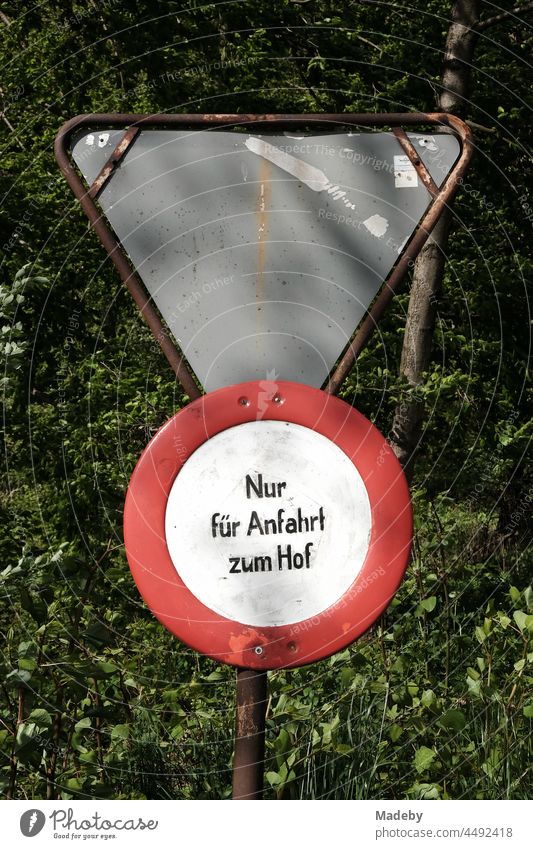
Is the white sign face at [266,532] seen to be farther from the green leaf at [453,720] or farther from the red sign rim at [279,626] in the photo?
the green leaf at [453,720]

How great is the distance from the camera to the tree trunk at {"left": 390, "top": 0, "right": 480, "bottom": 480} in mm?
3557

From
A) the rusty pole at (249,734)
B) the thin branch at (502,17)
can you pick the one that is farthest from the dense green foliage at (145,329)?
the rusty pole at (249,734)

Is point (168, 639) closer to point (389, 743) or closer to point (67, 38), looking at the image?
point (389, 743)

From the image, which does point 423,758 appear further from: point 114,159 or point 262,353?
point 114,159

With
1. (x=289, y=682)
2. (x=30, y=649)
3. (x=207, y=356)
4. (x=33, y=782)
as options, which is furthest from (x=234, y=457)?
(x=289, y=682)

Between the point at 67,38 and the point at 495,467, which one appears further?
the point at 495,467

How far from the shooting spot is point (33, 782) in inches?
86.7

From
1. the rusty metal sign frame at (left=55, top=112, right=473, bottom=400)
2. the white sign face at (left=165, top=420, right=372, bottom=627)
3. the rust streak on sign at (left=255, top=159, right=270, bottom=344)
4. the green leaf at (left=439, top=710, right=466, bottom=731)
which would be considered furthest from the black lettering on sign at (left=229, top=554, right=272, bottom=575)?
the green leaf at (left=439, top=710, right=466, bottom=731)

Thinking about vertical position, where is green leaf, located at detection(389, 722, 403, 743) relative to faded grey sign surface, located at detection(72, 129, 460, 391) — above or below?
below

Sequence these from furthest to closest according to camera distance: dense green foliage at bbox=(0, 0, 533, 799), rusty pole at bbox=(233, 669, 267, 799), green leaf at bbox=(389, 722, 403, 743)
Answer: dense green foliage at bbox=(0, 0, 533, 799) < green leaf at bbox=(389, 722, 403, 743) < rusty pole at bbox=(233, 669, 267, 799)

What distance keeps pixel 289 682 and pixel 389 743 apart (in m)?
0.50


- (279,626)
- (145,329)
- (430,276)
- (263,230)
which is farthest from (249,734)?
(145,329)

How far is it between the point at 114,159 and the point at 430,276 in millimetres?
2035

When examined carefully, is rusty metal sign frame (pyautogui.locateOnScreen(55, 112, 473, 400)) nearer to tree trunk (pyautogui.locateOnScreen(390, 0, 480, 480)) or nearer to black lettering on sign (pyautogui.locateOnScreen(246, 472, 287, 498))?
black lettering on sign (pyautogui.locateOnScreen(246, 472, 287, 498))
